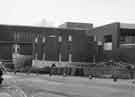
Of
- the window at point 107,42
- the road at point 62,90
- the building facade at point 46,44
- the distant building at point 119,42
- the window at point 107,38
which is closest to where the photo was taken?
the road at point 62,90

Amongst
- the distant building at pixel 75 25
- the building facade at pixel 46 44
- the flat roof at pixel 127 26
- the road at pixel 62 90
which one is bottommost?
the road at pixel 62 90

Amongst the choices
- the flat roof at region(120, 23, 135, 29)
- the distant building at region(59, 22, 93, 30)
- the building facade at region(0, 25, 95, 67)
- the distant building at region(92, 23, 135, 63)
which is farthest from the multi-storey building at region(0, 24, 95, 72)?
the distant building at region(59, 22, 93, 30)

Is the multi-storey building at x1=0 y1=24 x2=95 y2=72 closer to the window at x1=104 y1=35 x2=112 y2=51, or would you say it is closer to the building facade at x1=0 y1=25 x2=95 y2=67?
the building facade at x1=0 y1=25 x2=95 y2=67

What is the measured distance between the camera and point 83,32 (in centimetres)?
8050

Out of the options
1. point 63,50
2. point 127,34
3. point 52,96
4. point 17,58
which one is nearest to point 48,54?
point 63,50

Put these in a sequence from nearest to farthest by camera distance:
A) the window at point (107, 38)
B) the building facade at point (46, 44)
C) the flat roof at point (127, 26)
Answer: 1. the flat roof at point (127, 26)
2. the window at point (107, 38)
3. the building facade at point (46, 44)

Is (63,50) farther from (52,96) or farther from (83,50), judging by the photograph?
(52,96)

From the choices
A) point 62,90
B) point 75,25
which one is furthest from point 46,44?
point 62,90

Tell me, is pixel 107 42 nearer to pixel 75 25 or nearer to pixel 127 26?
pixel 127 26

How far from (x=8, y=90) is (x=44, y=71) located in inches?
1291

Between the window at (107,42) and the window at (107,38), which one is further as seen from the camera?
the window at (107,38)

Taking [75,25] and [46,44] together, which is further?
[75,25]

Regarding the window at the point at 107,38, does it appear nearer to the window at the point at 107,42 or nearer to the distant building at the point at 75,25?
the window at the point at 107,42

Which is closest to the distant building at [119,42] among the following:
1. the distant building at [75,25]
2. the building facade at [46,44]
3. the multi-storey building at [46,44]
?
the multi-storey building at [46,44]
